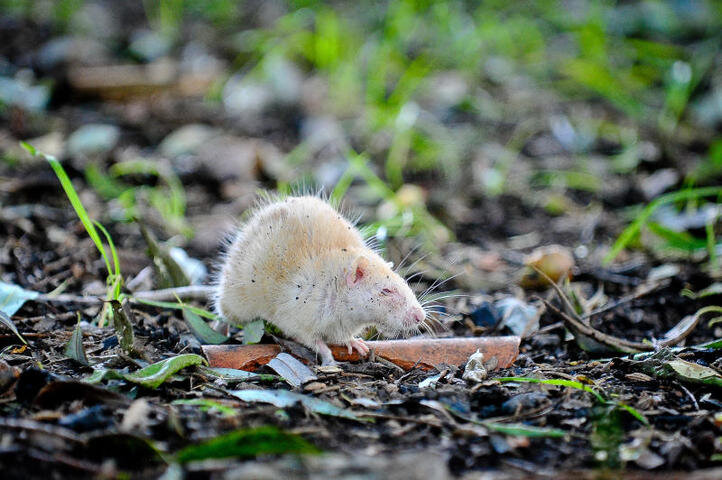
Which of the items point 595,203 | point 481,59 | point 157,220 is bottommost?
point 595,203

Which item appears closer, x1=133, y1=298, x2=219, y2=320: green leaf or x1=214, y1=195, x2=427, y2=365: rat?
x1=214, y1=195, x2=427, y2=365: rat

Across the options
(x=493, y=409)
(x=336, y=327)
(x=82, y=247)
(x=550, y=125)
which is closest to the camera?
(x=493, y=409)

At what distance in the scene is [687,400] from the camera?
2852 mm

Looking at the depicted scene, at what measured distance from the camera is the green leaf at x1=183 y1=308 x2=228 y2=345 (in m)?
3.43

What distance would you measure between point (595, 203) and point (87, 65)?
5325mm

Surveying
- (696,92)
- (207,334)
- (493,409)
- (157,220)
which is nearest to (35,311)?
(207,334)

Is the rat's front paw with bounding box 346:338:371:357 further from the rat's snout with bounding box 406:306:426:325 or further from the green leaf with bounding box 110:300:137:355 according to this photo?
the green leaf with bounding box 110:300:137:355

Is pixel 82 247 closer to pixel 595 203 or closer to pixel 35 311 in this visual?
pixel 35 311

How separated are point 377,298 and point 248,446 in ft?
4.26

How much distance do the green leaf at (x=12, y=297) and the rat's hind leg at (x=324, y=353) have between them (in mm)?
1372

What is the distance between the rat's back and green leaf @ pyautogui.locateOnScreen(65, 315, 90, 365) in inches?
28.5

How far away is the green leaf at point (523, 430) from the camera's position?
246cm

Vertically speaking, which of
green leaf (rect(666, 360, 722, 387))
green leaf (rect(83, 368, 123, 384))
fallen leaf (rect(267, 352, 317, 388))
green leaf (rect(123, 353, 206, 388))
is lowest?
green leaf (rect(666, 360, 722, 387))

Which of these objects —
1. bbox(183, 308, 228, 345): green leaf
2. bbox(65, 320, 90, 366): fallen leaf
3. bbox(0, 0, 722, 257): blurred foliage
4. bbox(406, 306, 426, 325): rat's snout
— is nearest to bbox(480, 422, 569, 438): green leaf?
bbox(406, 306, 426, 325): rat's snout
